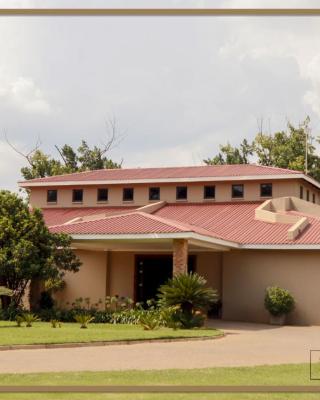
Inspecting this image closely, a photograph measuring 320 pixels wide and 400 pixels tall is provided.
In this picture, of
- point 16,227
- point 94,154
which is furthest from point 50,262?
point 94,154

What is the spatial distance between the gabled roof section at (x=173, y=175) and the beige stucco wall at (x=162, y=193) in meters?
0.43

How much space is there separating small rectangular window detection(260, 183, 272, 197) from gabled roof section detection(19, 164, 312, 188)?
1.94ft

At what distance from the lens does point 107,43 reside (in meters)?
8.86

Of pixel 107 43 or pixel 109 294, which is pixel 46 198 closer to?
pixel 109 294

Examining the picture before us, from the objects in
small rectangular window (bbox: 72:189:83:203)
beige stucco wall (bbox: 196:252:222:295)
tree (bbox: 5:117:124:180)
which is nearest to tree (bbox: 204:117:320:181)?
tree (bbox: 5:117:124:180)

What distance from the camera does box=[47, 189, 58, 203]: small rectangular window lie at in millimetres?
38719

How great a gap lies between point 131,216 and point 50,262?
12.8 feet

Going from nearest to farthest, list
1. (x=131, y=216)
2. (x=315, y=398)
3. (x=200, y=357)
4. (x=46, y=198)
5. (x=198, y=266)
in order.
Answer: (x=315, y=398), (x=200, y=357), (x=131, y=216), (x=198, y=266), (x=46, y=198)

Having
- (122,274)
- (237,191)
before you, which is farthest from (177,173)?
(122,274)

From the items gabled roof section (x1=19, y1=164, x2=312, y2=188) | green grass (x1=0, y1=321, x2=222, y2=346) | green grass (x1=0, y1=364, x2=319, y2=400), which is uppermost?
gabled roof section (x1=19, y1=164, x2=312, y2=188)

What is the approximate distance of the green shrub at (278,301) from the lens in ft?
87.9

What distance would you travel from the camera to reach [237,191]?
3456cm

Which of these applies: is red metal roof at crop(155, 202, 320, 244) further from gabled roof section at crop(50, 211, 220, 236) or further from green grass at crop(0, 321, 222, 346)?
green grass at crop(0, 321, 222, 346)

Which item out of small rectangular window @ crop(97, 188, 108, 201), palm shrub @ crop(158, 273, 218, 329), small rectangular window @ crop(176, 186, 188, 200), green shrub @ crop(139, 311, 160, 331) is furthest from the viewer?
small rectangular window @ crop(97, 188, 108, 201)
